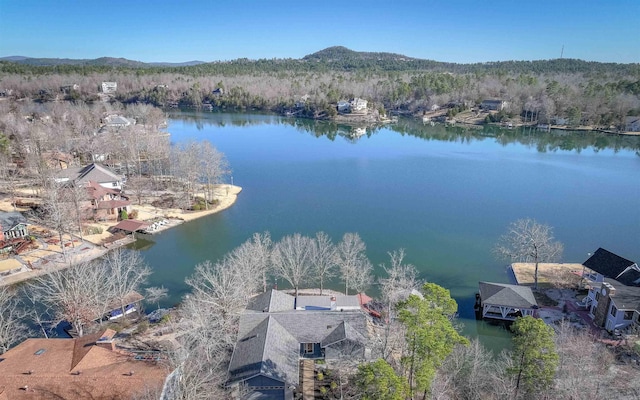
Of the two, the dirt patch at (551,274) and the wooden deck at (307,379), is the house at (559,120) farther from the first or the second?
the wooden deck at (307,379)

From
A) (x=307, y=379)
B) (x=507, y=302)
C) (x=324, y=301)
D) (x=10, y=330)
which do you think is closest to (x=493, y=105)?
(x=507, y=302)

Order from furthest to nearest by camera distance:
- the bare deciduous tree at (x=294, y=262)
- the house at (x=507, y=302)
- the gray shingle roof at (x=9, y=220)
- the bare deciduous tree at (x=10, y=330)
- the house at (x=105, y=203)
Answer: the house at (x=105, y=203) < the gray shingle roof at (x=9, y=220) < the bare deciduous tree at (x=294, y=262) < the house at (x=507, y=302) < the bare deciduous tree at (x=10, y=330)

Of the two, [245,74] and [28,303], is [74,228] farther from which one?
[245,74]

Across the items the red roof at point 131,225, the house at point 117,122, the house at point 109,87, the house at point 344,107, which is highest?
the house at point 109,87

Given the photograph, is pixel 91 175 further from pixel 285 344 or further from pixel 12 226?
pixel 285 344

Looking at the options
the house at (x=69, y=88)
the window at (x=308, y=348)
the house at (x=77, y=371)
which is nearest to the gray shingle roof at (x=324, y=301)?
the window at (x=308, y=348)

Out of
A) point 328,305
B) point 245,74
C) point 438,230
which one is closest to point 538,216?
point 438,230
